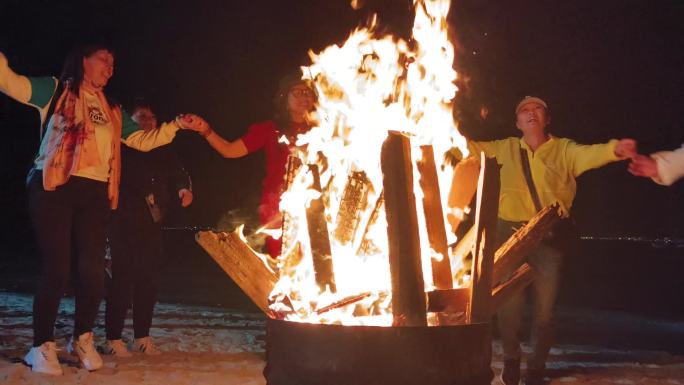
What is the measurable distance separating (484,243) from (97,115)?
9.48ft

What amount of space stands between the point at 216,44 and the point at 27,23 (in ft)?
18.3

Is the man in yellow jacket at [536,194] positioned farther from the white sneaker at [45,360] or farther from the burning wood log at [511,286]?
the white sneaker at [45,360]

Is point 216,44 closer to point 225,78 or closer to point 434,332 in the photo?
point 225,78

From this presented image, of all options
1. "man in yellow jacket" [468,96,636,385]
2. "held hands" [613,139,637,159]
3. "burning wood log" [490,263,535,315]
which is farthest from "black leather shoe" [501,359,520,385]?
"held hands" [613,139,637,159]

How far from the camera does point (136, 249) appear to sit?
17.8 feet

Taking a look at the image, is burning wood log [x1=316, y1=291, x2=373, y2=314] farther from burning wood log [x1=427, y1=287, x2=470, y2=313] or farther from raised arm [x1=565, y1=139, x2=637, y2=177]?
raised arm [x1=565, y1=139, x2=637, y2=177]

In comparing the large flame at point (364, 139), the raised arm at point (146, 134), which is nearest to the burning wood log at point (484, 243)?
the large flame at point (364, 139)

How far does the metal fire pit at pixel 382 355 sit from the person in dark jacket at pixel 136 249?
9.24 feet

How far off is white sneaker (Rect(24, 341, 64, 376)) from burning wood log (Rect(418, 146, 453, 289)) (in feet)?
8.34

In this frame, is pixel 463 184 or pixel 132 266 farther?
pixel 132 266

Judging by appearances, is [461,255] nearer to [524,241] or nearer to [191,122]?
[524,241]

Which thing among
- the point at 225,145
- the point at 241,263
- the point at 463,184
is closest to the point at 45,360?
the point at 241,263

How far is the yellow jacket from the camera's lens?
5070 mm

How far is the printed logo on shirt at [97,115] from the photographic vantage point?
462cm
